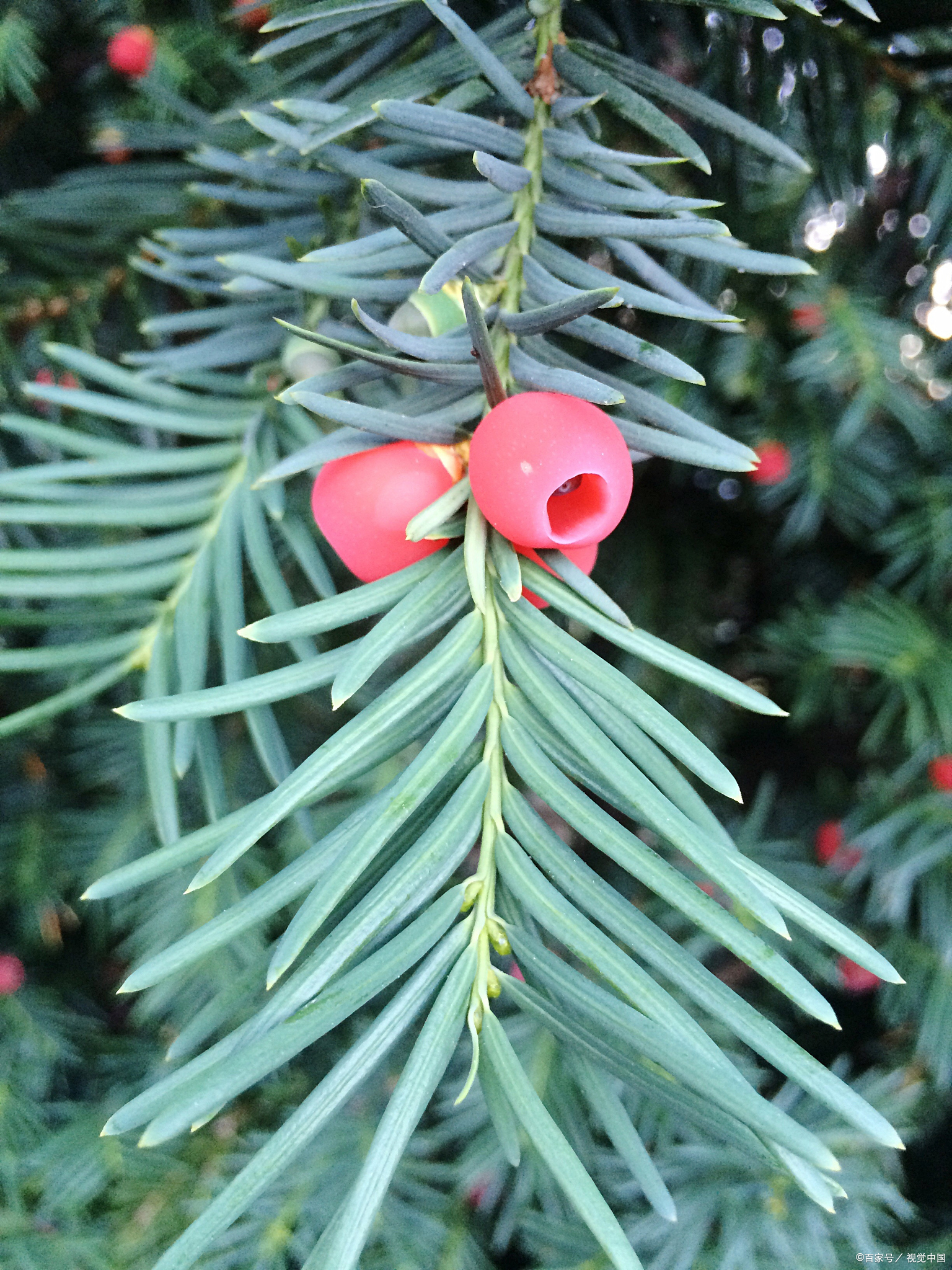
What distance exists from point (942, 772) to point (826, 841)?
13 cm

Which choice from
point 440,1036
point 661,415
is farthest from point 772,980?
point 661,415

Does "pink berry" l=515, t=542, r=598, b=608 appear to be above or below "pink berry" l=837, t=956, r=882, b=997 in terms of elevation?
above

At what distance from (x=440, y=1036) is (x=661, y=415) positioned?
0.87 feet

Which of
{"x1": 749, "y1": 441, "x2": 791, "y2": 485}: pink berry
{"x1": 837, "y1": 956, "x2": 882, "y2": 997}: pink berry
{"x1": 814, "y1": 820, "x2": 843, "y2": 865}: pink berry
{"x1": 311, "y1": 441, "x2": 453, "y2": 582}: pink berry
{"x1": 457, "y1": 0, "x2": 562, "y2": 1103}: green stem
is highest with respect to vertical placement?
{"x1": 311, "y1": 441, "x2": 453, "y2": 582}: pink berry

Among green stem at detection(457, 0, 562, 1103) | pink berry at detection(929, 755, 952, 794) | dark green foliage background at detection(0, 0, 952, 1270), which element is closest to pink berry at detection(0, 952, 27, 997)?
dark green foliage background at detection(0, 0, 952, 1270)

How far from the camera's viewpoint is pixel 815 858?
697mm

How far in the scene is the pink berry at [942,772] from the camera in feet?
1.99

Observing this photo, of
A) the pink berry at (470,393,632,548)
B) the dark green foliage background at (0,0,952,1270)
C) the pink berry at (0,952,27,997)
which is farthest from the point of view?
the pink berry at (0,952,27,997)

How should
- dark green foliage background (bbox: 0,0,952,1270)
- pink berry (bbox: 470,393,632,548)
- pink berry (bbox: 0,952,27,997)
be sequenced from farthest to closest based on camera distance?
pink berry (bbox: 0,952,27,997) < dark green foliage background (bbox: 0,0,952,1270) < pink berry (bbox: 470,393,632,548)

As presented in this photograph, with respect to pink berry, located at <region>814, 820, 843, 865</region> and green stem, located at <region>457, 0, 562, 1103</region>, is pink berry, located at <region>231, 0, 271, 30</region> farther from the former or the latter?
pink berry, located at <region>814, 820, 843, 865</region>

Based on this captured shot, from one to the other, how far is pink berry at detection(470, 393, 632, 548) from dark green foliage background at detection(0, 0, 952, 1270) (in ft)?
1.01

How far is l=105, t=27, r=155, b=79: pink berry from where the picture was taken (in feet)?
1.89

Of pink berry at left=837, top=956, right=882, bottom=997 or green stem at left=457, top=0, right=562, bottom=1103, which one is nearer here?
green stem at left=457, top=0, right=562, bottom=1103

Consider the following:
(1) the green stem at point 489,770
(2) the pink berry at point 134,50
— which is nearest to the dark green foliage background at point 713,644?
(2) the pink berry at point 134,50
